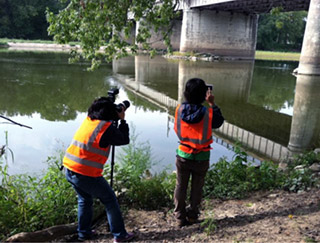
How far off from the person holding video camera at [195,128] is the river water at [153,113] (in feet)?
8.88

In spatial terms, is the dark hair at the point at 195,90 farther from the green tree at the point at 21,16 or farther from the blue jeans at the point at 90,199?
the green tree at the point at 21,16

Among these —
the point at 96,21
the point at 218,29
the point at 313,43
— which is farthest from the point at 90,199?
Result: the point at 218,29

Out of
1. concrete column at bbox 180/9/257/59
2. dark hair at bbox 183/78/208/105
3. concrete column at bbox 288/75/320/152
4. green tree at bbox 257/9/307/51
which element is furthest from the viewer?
green tree at bbox 257/9/307/51

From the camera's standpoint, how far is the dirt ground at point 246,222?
126 inches

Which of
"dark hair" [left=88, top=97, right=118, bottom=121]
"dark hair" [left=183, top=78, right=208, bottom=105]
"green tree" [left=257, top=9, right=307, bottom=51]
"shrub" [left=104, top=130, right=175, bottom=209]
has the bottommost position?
"shrub" [left=104, top=130, right=175, bottom=209]

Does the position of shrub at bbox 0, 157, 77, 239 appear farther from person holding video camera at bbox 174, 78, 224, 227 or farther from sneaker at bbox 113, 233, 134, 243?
person holding video camera at bbox 174, 78, 224, 227

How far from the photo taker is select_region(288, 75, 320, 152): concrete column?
8.73 meters

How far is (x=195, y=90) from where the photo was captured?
3.35 m

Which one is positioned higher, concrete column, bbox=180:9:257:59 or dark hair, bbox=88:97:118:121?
concrete column, bbox=180:9:257:59

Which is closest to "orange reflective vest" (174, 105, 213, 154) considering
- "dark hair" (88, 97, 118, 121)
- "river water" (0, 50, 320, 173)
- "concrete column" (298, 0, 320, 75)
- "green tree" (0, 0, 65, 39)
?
"dark hair" (88, 97, 118, 121)

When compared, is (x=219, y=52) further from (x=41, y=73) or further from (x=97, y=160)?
(x=97, y=160)

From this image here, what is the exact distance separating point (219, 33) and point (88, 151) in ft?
140

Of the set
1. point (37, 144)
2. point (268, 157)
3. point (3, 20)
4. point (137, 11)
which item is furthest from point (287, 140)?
point (3, 20)

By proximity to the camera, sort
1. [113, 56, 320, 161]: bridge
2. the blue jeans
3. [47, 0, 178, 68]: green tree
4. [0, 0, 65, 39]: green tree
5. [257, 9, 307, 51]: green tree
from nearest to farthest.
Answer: the blue jeans → [47, 0, 178, 68]: green tree → [113, 56, 320, 161]: bridge → [0, 0, 65, 39]: green tree → [257, 9, 307, 51]: green tree
